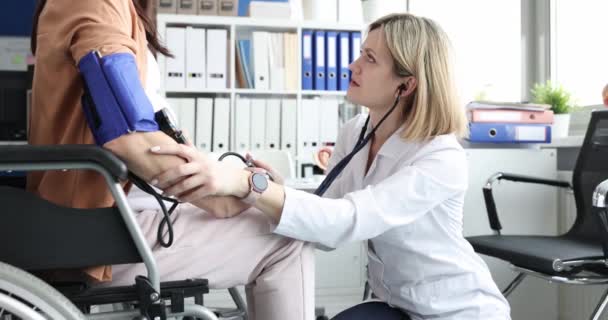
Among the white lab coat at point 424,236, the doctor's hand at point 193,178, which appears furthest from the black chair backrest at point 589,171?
the doctor's hand at point 193,178

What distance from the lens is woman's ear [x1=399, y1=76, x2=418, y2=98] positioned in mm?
1254

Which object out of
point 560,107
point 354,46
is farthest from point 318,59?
point 560,107

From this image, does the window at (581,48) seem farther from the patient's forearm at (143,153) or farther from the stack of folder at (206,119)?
the patient's forearm at (143,153)

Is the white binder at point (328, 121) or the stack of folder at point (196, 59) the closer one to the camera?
the stack of folder at point (196, 59)

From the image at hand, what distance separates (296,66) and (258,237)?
233 centimetres

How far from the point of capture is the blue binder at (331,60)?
10.5 feet

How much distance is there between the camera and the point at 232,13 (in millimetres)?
3182

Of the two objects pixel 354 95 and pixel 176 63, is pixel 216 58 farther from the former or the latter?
pixel 354 95

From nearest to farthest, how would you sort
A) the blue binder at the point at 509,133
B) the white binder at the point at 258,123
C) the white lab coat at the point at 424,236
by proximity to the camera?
the white lab coat at the point at 424,236
the blue binder at the point at 509,133
the white binder at the point at 258,123

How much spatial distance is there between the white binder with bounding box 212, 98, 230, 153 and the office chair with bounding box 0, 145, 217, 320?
2.27 metres

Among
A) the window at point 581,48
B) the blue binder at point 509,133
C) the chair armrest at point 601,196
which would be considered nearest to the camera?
the chair armrest at point 601,196

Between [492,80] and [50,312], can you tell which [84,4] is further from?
[492,80]

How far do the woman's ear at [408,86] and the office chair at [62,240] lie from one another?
0.65 metres

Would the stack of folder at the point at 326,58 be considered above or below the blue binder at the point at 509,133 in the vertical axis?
above
